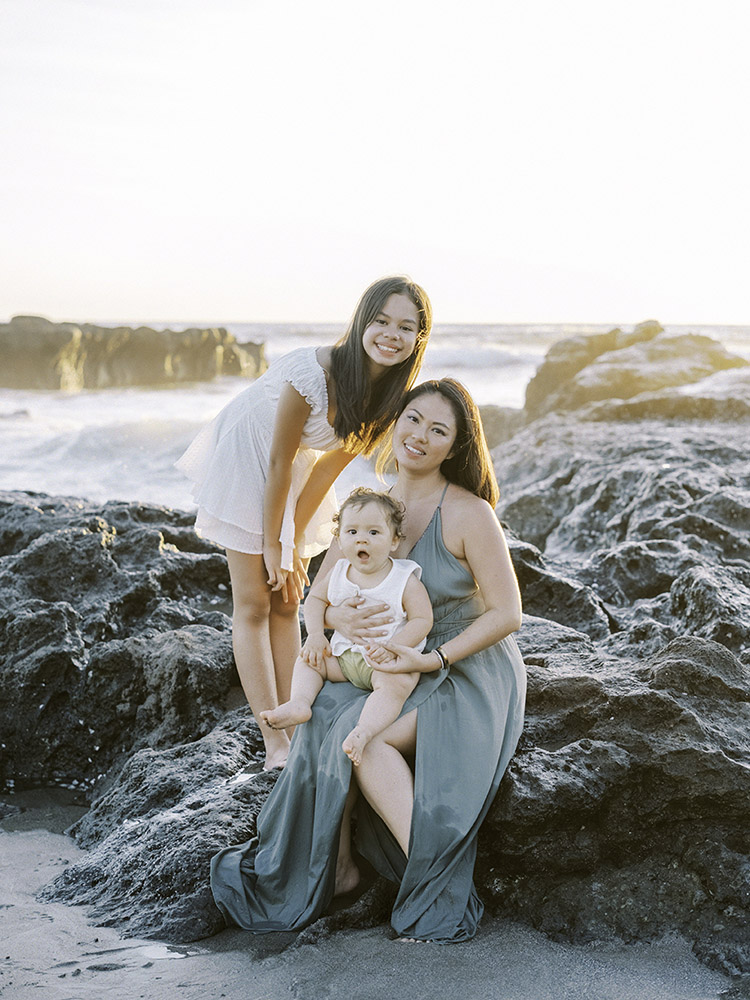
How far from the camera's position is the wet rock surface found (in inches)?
106

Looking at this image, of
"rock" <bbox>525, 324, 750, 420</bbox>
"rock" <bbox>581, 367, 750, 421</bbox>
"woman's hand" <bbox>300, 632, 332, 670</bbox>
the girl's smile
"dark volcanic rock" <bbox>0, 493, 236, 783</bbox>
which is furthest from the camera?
"rock" <bbox>525, 324, 750, 420</bbox>

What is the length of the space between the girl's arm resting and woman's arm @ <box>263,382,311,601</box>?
0.21 metres

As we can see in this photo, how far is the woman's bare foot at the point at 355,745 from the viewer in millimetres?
2623

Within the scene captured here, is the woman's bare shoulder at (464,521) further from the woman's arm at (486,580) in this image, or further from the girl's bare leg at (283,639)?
the girl's bare leg at (283,639)

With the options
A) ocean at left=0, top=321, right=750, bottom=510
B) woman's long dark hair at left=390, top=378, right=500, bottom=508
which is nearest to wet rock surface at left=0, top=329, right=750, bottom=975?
woman's long dark hair at left=390, top=378, right=500, bottom=508

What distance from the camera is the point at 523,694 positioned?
303cm

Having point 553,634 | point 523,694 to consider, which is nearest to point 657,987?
point 523,694

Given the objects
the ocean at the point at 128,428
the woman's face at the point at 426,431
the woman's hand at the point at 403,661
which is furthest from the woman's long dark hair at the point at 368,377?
the ocean at the point at 128,428

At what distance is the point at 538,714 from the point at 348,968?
1043 mm

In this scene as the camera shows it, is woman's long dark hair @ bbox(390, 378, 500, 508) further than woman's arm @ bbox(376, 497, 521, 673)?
Yes

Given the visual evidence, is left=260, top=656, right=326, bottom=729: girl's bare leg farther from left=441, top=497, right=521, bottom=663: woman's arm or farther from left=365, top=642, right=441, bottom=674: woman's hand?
left=441, top=497, right=521, bottom=663: woman's arm

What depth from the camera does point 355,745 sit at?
262 centimetres

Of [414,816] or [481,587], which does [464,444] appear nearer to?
[481,587]

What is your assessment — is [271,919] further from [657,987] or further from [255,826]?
[657,987]
